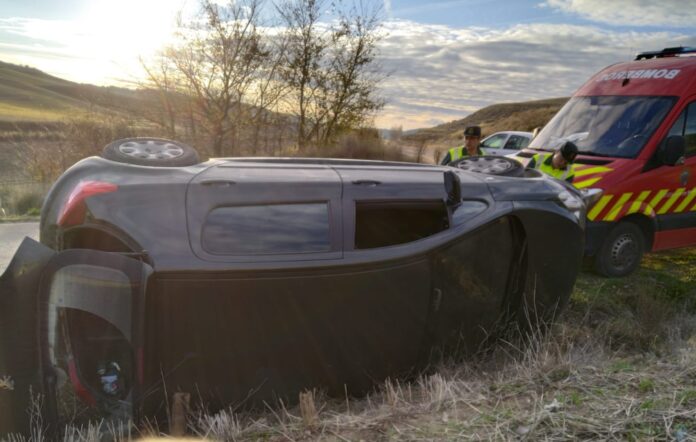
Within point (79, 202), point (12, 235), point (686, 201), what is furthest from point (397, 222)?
point (12, 235)

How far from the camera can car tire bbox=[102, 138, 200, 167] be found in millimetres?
3285

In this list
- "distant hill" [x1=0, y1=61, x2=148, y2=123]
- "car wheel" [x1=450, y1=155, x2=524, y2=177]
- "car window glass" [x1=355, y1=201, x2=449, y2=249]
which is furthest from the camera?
"distant hill" [x1=0, y1=61, x2=148, y2=123]

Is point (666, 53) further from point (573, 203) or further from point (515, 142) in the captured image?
point (515, 142)

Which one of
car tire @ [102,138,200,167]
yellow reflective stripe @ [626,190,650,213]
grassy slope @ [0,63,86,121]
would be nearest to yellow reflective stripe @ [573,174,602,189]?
yellow reflective stripe @ [626,190,650,213]

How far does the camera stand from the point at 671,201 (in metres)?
6.64

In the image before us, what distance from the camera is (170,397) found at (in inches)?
112

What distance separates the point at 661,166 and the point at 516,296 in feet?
12.6

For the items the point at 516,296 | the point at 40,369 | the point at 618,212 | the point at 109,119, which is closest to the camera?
the point at 40,369

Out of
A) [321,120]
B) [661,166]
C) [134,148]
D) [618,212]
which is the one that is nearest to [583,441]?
[134,148]

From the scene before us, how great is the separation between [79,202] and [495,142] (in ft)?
51.5

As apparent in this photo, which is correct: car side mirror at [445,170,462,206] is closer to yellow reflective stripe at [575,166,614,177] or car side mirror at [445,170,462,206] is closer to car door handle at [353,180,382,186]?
car door handle at [353,180,382,186]

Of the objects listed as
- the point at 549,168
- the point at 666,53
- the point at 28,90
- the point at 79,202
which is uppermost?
the point at 28,90

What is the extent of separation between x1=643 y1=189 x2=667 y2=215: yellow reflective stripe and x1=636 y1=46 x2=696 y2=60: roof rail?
248 cm

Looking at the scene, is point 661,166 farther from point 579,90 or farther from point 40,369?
point 40,369
